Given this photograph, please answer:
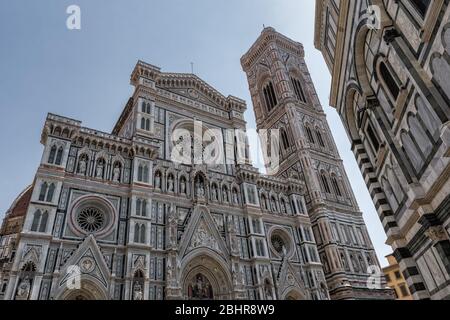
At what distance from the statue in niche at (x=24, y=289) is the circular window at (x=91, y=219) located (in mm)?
3830

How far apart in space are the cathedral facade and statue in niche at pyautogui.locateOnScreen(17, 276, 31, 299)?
0.14 feet

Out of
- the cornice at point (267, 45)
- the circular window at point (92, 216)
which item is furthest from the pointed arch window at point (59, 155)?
the cornice at point (267, 45)

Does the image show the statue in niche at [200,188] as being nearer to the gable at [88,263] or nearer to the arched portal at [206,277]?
the arched portal at [206,277]

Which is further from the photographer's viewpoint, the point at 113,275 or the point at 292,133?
the point at 292,133

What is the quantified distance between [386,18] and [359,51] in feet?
7.59

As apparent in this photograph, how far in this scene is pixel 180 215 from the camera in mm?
21562

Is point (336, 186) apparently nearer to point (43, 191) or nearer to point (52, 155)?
point (52, 155)

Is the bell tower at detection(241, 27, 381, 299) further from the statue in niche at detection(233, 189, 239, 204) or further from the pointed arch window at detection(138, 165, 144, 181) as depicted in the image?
the pointed arch window at detection(138, 165, 144, 181)

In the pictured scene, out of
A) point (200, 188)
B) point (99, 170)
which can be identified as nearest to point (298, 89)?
point (200, 188)

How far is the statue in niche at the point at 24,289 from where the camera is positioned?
1415 cm

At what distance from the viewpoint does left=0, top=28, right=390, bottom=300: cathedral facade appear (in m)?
16.6

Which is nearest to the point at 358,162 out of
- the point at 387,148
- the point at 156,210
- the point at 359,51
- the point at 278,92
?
the point at 387,148

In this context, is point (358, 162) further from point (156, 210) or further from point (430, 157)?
point (156, 210)

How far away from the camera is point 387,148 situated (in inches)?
428
